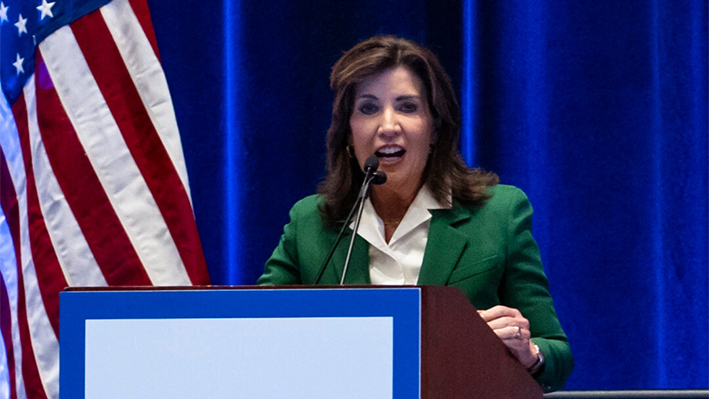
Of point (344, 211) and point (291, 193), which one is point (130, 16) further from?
point (344, 211)

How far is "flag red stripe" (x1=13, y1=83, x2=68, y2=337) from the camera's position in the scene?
87.3 inches

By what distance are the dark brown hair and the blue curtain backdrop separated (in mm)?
640

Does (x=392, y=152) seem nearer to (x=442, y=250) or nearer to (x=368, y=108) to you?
(x=368, y=108)

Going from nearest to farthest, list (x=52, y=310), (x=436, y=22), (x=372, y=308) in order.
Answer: (x=372, y=308) → (x=52, y=310) → (x=436, y=22)

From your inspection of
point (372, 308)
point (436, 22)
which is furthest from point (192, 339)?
point (436, 22)

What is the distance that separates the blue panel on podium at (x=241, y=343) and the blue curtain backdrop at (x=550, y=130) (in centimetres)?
154

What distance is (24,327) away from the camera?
7.39 feet

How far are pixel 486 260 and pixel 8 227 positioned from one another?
1330mm

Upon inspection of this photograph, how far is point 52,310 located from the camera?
87.3 inches

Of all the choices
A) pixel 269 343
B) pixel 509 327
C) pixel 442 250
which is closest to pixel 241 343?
pixel 269 343

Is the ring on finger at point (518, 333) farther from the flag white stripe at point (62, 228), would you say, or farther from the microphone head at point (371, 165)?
the flag white stripe at point (62, 228)

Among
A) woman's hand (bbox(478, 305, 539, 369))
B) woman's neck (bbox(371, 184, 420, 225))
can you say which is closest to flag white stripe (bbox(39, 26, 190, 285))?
woman's neck (bbox(371, 184, 420, 225))

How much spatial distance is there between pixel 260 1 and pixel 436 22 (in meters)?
0.51

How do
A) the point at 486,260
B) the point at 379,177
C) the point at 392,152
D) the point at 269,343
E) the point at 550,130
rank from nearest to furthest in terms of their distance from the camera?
the point at 269,343
the point at 379,177
the point at 486,260
the point at 392,152
the point at 550,130
